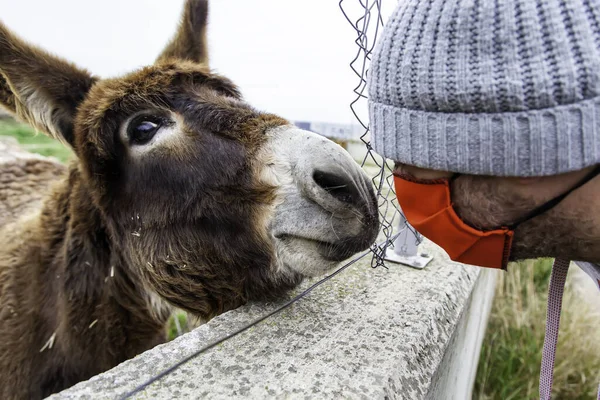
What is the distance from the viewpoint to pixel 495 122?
980 millimetres

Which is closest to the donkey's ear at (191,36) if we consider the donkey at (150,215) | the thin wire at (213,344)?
the donkey at (150,215)

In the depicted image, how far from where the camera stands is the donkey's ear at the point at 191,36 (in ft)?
9.63

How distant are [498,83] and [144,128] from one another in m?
1.56

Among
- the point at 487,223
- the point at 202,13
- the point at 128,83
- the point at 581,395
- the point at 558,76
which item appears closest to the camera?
the point at 558,76

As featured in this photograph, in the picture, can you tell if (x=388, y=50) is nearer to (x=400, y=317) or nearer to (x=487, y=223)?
(x=487, y=223)

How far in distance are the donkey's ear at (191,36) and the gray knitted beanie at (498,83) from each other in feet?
7.12

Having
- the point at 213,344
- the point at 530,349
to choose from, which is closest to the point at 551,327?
the point at 213,344

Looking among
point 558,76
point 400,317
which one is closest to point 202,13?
point 400,317

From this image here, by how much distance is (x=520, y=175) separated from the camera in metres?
0.99

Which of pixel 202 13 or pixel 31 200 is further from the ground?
pixel 202 13

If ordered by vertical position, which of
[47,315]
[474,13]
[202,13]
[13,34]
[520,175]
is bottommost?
[47,315]

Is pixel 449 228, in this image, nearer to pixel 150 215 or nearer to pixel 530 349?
pixel 150 215

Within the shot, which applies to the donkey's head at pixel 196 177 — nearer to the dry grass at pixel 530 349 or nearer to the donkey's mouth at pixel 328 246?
the donkey's mouth at pixel 328 246

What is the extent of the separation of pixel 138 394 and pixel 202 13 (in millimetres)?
2561
